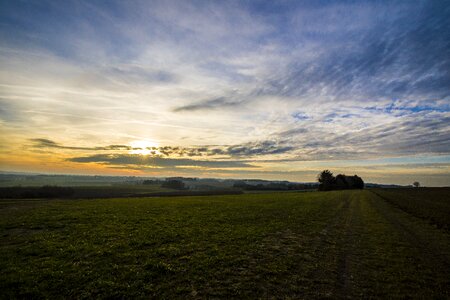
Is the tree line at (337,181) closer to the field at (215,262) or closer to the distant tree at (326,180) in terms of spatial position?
the distant tree at (326,180)

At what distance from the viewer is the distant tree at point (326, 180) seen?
155 m

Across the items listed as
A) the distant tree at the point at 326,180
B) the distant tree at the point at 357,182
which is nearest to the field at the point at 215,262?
the distant tree at the point at 326,180

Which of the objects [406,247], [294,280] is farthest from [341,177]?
[294,280]

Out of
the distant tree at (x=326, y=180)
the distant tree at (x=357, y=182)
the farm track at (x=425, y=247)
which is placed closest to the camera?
the farm track at (x=425, y=247)

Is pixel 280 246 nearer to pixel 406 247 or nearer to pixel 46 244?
pixel 406 247

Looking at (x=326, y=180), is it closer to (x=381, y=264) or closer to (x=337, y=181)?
(x=337, y=181)

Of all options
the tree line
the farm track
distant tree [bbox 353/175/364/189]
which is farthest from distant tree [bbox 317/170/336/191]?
the farm track

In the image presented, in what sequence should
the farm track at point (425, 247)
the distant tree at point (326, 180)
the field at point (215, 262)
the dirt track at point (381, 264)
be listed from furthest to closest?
the distant tree at point (326, 180), the farm track at point (425, 247), the dirt track at point (381, 264), the field at point (215, 262)

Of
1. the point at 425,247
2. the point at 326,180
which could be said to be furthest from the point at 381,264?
the point at 326,180

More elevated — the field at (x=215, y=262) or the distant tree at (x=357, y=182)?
the distant tree at (x=357, y=182)

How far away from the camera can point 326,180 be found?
157875 millimetres

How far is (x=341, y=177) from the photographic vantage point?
574 ft

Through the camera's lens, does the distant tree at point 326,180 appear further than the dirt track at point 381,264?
Yes

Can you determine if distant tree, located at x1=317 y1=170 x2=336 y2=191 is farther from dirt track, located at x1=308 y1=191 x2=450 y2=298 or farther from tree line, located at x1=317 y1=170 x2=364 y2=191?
dirt track, located at x1=308 y1=191 x2=450 y2=298
